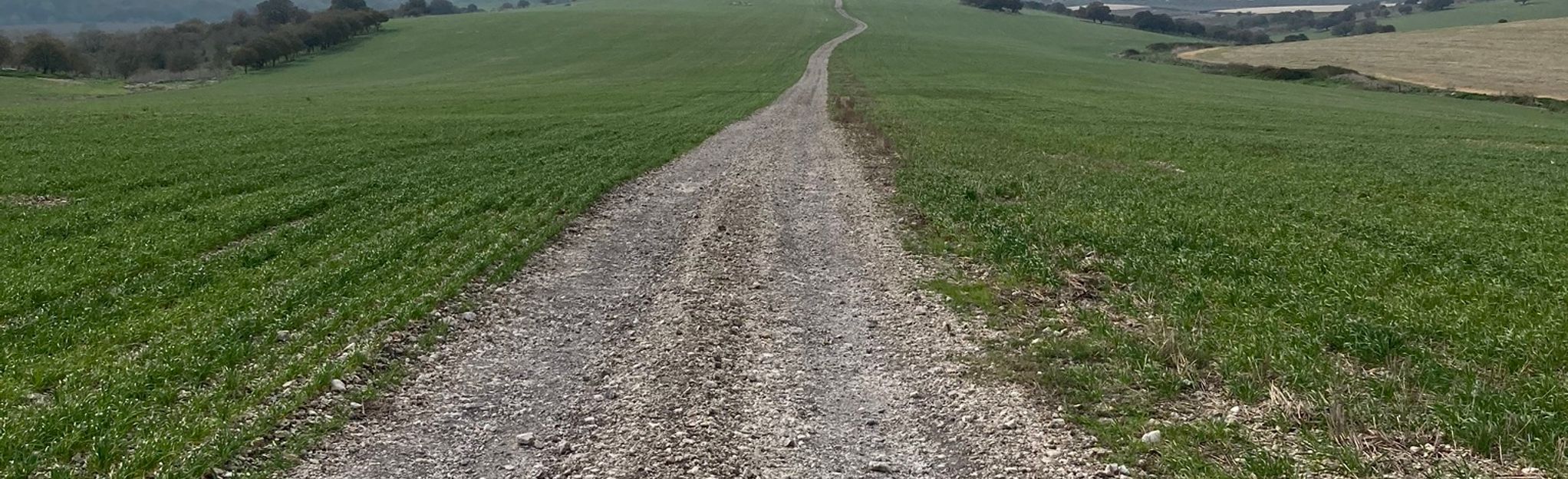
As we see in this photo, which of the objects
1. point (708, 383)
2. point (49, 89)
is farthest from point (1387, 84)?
point (49, 89)

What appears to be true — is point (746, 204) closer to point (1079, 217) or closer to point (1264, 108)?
point (1079, 217)

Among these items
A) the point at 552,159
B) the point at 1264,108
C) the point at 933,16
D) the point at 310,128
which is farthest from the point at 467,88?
the point at 933,16

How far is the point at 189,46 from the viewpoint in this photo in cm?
12462

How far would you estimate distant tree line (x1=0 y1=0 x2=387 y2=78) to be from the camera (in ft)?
336

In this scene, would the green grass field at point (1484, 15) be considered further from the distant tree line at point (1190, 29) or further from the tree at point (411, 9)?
the tree at point (411, 9)

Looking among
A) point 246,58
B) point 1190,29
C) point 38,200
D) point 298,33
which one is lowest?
point 38,200

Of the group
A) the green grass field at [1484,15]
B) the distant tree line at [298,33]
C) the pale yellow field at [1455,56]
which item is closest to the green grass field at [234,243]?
the distant tree line at [298,33]

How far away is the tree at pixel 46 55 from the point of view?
100812mm

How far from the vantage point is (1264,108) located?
5781cm

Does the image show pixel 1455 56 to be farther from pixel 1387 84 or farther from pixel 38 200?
pixel 38 200

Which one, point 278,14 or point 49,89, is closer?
point 49,89

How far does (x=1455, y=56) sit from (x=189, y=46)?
549ft

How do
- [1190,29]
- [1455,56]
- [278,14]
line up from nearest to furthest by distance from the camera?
[1455,56] → [278,14] → [1190,29]

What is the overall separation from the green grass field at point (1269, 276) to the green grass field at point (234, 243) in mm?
7764
